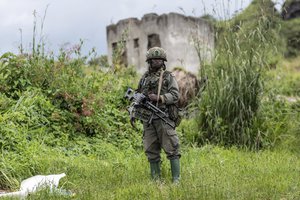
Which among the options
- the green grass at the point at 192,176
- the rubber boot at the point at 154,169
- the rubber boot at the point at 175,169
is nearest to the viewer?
the green grass at the point at 192,176

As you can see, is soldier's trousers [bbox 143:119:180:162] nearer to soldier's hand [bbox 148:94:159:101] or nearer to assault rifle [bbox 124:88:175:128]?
assault rifle [bbox 124:88:175:128]

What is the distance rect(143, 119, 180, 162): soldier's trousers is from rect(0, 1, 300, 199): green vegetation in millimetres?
339

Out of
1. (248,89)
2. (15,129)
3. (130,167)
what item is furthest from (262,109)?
(15,129)

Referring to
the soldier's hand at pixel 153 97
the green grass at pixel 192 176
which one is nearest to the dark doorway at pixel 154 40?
the green grass at pixel 192 176

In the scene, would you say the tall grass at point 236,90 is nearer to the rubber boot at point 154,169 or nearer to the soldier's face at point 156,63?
the rubber boot at point 154,169

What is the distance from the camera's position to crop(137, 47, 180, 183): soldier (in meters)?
4.99

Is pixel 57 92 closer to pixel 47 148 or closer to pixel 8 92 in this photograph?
pixel 8 92

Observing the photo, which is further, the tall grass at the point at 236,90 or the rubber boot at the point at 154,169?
the tall grass at the point at 236,90

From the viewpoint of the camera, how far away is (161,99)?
4.92m

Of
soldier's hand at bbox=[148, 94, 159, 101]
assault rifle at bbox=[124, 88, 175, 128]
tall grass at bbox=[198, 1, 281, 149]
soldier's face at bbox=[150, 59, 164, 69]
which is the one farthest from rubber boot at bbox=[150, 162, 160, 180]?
tall grass at bbox=[198, 1, 281, 149]

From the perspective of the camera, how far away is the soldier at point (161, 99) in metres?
4.99

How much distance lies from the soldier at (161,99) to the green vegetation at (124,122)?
372 mm

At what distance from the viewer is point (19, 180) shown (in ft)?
17.4

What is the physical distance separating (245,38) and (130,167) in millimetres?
3234
